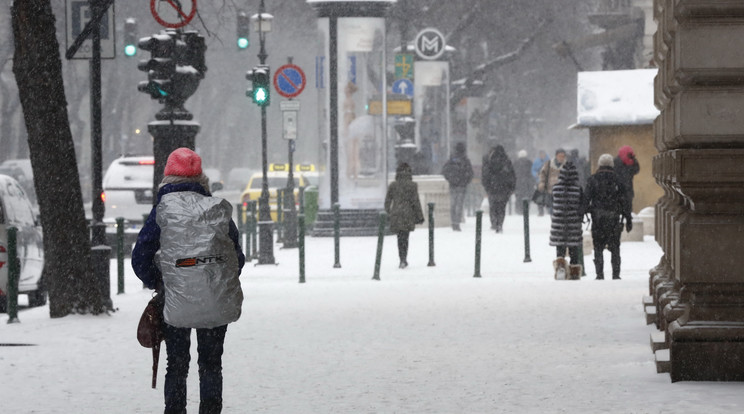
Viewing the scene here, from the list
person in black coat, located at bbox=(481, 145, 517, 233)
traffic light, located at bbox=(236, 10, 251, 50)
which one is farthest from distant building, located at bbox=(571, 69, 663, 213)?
traffic light, located at bbox=(236, 10, 251, 50)

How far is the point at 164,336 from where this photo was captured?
824 centimetres

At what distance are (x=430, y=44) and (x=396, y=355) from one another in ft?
96.7

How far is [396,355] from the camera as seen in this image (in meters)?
12.2

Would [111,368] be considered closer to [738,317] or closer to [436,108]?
[738,317]

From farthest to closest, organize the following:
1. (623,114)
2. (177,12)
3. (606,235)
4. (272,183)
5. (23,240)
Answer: (272,183)
(623,114)
(606,235)
(23,240)
(177,12)

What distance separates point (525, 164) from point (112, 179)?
19.3 m

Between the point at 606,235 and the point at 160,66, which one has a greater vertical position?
the point at 160,66

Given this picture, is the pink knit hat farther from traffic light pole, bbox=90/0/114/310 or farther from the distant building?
the distant building

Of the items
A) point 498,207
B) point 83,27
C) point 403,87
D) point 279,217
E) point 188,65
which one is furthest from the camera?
point 403,87

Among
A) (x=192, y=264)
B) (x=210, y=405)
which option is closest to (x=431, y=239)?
(x=210, y=405)

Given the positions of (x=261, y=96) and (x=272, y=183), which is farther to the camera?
(x=272, y=183)

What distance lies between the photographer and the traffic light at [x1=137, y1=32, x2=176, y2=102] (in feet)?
60.7

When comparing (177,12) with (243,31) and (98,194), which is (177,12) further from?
(243,31)

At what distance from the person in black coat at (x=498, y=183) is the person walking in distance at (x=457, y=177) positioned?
Answer: 0.60 m
